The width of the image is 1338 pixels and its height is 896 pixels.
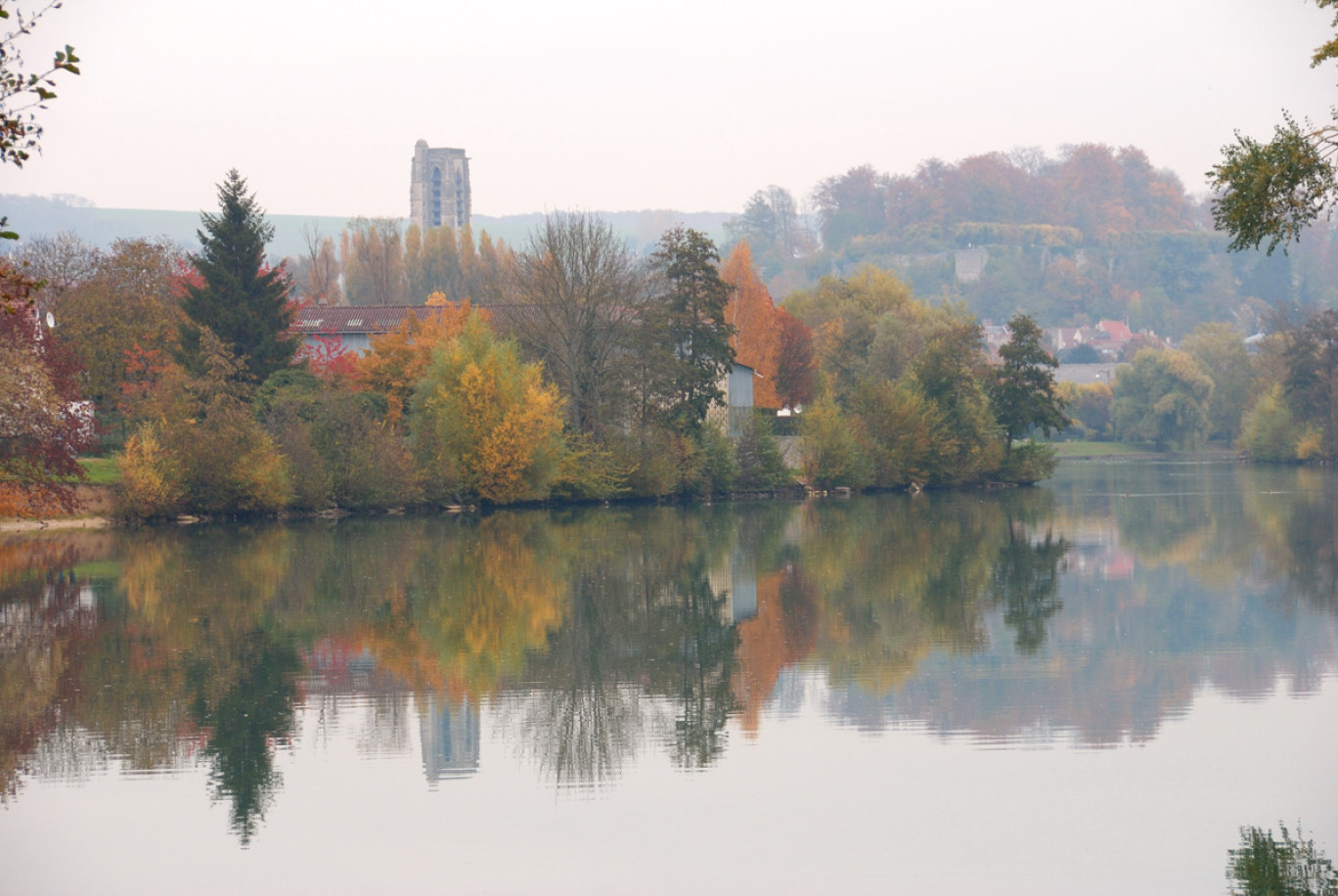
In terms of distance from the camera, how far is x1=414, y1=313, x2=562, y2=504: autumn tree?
44.8 m

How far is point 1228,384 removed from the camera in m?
96.2

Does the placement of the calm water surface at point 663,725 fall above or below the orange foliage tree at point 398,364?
below

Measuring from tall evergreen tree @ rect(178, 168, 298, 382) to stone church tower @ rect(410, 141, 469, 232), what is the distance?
13366cm

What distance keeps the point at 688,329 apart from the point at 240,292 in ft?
52.2

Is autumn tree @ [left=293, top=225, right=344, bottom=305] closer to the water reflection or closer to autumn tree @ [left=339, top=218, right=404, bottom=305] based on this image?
autumn tree @ [left=339, top=218, right=404, bottom=305]

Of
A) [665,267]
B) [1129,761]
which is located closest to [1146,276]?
[665,267]

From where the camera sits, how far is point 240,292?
46844mm

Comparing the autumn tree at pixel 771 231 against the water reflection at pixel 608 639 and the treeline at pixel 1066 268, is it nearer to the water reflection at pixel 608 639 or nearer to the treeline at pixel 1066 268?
the treeline at pixel 1066 268

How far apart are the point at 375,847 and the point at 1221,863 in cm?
570

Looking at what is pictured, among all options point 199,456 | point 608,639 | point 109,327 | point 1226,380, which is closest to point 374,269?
point 109,327

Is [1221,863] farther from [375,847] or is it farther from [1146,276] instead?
[1146,276]

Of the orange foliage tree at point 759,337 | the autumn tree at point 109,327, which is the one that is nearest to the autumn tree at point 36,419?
the autumn tree at point 109,327

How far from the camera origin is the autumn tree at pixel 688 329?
49.5 m

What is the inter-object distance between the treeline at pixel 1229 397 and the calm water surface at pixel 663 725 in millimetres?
55325
